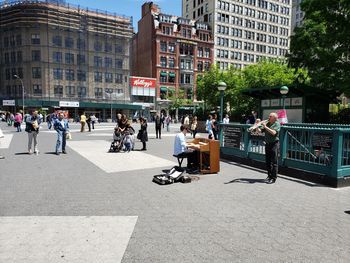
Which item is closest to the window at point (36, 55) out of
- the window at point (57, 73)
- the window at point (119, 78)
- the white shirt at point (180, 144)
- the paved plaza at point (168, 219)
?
the window at point (57, 73)

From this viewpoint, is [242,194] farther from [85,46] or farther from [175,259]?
[85,46]

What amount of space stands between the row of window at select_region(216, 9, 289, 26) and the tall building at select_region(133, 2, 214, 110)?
4.69m

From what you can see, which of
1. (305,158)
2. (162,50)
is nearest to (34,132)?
(305,158)

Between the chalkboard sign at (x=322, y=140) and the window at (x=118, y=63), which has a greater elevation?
the window at (x=118, y=63)

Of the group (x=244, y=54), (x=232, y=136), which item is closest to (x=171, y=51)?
(x=244, y=54)

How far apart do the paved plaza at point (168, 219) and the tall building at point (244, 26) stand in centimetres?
6873

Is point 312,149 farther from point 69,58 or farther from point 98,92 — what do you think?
point 69,58

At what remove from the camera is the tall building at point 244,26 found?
77.4m

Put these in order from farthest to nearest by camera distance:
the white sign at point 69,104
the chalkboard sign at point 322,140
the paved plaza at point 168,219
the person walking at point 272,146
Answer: the white sign at point 69,104, the person walking at point 272,146, the chalkboard sign at point 322,140, the paved plaza at point 168,219

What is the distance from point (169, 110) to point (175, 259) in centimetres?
6630

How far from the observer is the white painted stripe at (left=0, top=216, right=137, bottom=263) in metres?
3.75

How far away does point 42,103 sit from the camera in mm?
58344

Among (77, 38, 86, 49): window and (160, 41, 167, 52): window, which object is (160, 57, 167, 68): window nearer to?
(160, 41, 167, 52): window

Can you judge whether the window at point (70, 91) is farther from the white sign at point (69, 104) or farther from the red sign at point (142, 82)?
the red sign at point (142, 82)
